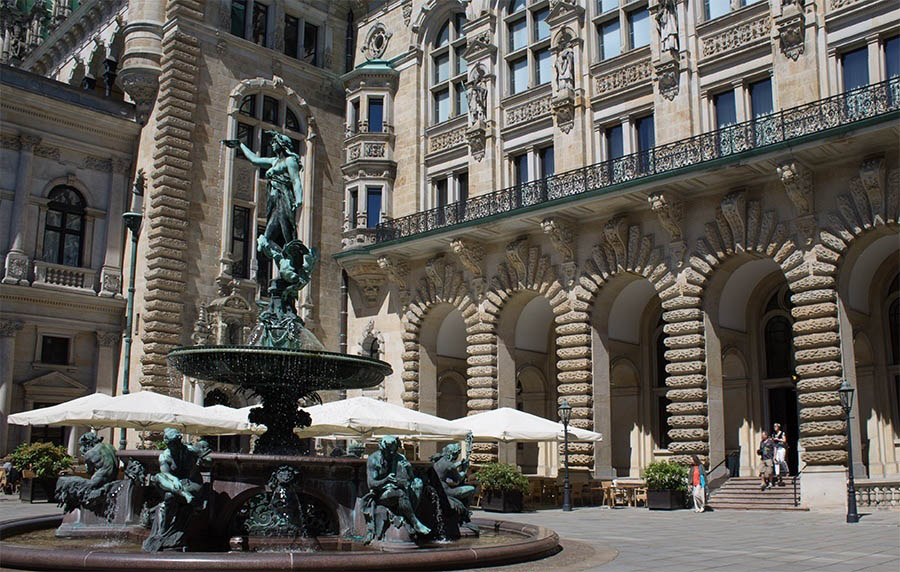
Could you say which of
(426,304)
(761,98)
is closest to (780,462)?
(761,98)

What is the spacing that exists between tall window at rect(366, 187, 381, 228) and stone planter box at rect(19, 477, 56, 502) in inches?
682

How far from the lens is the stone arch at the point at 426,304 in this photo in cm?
3347

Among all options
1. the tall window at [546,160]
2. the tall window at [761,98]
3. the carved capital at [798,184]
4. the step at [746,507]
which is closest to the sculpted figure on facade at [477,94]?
the tall window at [546,160]

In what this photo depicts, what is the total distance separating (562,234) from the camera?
29734mm

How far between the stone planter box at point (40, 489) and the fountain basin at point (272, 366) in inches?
460

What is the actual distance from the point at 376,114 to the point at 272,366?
26.5 metres

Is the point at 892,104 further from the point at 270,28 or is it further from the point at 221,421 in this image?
the point at 270,28

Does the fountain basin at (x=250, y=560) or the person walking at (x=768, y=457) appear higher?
the person walking at (x=768, y=457)

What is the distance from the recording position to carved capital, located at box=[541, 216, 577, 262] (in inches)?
1165

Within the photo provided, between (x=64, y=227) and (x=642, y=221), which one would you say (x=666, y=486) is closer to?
(x=642, y=221)

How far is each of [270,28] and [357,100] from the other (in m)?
5.10

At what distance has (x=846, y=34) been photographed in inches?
976

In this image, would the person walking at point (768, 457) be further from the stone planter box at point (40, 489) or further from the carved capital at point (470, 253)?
the stone planter box at point (40, 489)

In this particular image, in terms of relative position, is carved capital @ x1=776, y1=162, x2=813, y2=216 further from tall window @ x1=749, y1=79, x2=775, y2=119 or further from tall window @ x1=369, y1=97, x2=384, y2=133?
tall window @ x1=369, y1=97, x2=384, y2=133
